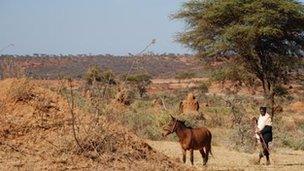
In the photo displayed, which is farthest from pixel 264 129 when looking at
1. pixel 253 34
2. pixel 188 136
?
pixel 253 34

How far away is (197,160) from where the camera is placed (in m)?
16.1

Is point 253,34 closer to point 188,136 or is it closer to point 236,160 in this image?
point 236,160

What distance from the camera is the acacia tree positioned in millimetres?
25094

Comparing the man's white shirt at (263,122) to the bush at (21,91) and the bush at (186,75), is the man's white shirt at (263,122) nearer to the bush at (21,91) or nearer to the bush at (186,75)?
the bush at (21,91)

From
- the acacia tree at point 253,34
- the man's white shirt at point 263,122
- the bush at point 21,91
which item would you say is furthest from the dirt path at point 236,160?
the acacia tree at point 253,34

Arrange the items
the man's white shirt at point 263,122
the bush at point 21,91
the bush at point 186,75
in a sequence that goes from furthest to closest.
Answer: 1. the bush at point 186,75
2. the man's white shirt at point 263,122
3. the bush at point 21,91

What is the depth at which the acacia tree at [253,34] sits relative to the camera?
988 inches

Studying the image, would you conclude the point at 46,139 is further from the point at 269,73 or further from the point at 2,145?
the point at 269,73

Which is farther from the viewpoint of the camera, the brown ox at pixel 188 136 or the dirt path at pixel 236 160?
the dirt path at pixel 236 160

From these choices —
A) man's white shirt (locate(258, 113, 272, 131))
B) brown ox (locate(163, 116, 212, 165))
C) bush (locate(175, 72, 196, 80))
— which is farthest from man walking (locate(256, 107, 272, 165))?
bush (locate(175, 72, 196, 80))

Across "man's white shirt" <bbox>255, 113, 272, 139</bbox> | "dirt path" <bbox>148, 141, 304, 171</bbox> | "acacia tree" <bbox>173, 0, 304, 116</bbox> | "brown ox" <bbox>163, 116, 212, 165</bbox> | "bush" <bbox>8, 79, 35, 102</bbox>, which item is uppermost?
"acacia tree" <bbox>173, 0, 304, 116</bbox>

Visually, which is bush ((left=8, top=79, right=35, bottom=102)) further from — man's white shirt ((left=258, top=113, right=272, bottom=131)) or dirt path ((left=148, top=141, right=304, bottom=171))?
man's white shirt ((left=258, top=113, right=272, bottom=131))

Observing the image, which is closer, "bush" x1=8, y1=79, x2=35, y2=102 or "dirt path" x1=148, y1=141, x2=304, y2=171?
"bush" x1=8, y1=79, x2=35, y2=102

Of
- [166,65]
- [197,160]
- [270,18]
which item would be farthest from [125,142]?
[166,65]
